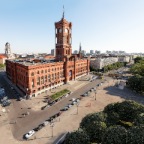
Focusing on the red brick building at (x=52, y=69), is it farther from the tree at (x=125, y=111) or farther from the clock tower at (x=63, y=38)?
the tree at (x=125, y=111)

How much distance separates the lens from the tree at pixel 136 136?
27.7m

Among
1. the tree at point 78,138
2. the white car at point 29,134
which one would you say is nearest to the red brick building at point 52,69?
the white car at point 29,134

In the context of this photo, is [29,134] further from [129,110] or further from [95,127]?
[129,110]

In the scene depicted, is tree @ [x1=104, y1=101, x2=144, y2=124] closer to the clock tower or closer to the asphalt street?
the asphalt street

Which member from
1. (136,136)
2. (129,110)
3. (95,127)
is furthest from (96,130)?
(129,110)

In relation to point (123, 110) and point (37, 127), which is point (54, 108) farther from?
point (123, 110)

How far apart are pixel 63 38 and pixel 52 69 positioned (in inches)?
985

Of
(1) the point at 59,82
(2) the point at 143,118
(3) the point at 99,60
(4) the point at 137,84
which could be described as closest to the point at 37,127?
(2) the point at 143,118

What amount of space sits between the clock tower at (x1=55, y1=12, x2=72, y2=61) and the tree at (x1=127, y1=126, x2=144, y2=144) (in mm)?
76062

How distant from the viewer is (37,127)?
4828cm

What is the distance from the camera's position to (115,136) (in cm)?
2923

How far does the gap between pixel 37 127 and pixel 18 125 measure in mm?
7108

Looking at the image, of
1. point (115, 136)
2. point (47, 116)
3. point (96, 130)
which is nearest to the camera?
point (115, 136)

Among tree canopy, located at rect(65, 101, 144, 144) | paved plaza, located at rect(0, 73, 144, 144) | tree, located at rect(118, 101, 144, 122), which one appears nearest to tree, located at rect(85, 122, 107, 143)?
tree canopy, located at rect(65, 101, 144, 144)
